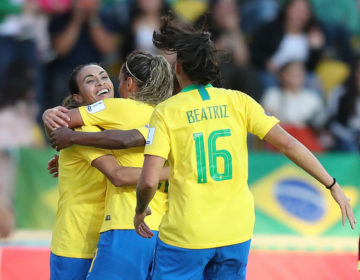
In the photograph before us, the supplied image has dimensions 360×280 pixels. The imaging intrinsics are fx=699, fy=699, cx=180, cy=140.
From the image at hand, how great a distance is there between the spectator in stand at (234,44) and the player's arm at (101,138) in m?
6.14

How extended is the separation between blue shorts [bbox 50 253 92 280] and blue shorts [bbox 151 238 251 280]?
0.77 meters

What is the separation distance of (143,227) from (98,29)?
279 inches

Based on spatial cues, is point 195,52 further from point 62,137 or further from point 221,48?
point 221,48

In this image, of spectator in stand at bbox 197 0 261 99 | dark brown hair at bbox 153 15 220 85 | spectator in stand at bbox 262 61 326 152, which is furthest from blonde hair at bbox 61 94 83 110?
spectator in stand at bbox 262 61 326 152

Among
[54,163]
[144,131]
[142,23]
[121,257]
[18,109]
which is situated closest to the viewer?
[121,257]

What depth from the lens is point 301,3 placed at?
11172 millimetres

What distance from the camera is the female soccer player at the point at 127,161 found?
4188mm

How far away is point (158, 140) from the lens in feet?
12.2

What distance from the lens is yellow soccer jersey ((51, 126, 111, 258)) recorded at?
4461 mm

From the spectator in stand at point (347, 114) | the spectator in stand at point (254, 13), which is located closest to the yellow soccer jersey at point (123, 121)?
the spectator in stand at point (347, 114)

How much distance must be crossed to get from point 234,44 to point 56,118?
670cm

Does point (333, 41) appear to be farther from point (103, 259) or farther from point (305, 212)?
point (103, 259)

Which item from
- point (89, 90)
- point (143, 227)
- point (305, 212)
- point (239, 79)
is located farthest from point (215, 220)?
point (239, 79)

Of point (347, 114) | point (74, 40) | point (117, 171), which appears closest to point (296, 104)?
point (347, 114)
